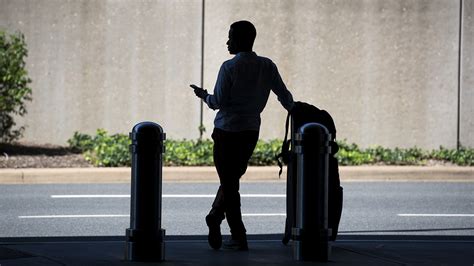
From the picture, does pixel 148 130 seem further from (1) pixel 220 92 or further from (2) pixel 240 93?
(2) pixel 240 93

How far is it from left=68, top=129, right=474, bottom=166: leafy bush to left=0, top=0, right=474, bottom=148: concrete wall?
21.0 inches

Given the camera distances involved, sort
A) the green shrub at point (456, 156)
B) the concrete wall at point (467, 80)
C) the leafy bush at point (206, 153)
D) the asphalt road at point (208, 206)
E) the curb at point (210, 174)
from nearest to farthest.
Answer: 1. the asphalt road at point (208, 206)
2. the curb at point (210, 174)
3. the leafy bush at point (206, 153)
4. the green shrub at point (456, 156)
5. the concrete wall at point (467, 80)

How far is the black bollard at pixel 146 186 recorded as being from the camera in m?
7.85

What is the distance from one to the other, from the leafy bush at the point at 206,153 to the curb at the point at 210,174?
1.73ft

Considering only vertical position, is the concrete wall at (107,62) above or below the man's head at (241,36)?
above

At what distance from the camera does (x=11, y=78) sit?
17406 mm

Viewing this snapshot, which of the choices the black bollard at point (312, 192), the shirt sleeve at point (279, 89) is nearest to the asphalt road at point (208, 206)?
the shirt sleeve at point (279, 89)

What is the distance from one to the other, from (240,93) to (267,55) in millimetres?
10995

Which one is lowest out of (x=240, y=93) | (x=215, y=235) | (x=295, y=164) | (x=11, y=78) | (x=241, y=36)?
(x=215, y=235)

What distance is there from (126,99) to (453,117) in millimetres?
5545

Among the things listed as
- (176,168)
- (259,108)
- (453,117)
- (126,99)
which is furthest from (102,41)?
(259,108)

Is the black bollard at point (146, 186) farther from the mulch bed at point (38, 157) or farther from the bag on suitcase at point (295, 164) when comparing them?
the mulch bed at point (38, 157)

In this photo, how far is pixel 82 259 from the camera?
8.16m

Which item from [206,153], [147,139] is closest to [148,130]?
[147,139]
